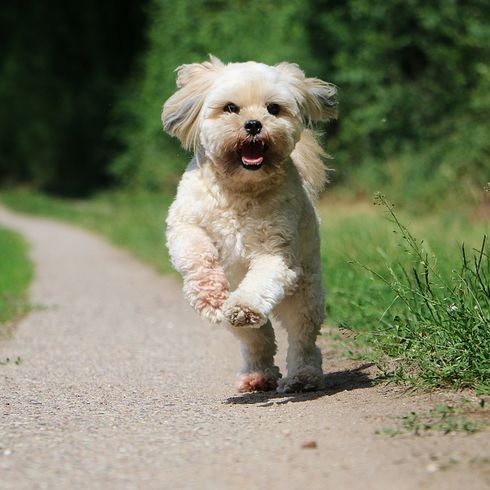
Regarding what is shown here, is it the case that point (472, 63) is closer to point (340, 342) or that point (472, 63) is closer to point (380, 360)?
point (340, 342)

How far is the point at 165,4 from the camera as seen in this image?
23828mm

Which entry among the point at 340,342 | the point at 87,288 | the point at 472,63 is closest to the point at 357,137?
the point at 472,63

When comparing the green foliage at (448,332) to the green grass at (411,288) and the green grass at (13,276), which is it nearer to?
the green grass at (411,288)

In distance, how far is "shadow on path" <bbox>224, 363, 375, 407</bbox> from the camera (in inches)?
227

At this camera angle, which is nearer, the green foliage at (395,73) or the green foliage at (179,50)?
the green foliage at (395,73)

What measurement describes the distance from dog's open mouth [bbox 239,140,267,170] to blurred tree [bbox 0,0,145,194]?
2496 centimetres

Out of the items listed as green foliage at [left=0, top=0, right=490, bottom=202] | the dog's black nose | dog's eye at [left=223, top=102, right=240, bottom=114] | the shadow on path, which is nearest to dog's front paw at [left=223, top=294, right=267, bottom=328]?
the shadow on path

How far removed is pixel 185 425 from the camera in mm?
5051

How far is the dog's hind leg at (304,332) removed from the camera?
6.00 metres

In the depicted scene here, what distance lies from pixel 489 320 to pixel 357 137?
12.7 m

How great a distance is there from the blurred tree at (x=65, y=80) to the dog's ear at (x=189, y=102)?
24481mm

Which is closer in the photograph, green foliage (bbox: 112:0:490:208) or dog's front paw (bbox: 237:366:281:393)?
dog's front paw (bbox: 237:366:281:393)

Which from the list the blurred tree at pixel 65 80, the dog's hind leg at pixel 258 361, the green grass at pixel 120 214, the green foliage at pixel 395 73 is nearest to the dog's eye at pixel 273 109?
the dog's hind leg at pixel 258 361

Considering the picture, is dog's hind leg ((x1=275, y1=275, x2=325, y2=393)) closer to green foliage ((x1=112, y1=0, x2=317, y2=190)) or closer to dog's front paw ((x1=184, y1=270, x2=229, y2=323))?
dog's front paw ((x1=184, y1=270, x2=229, y2=323))
